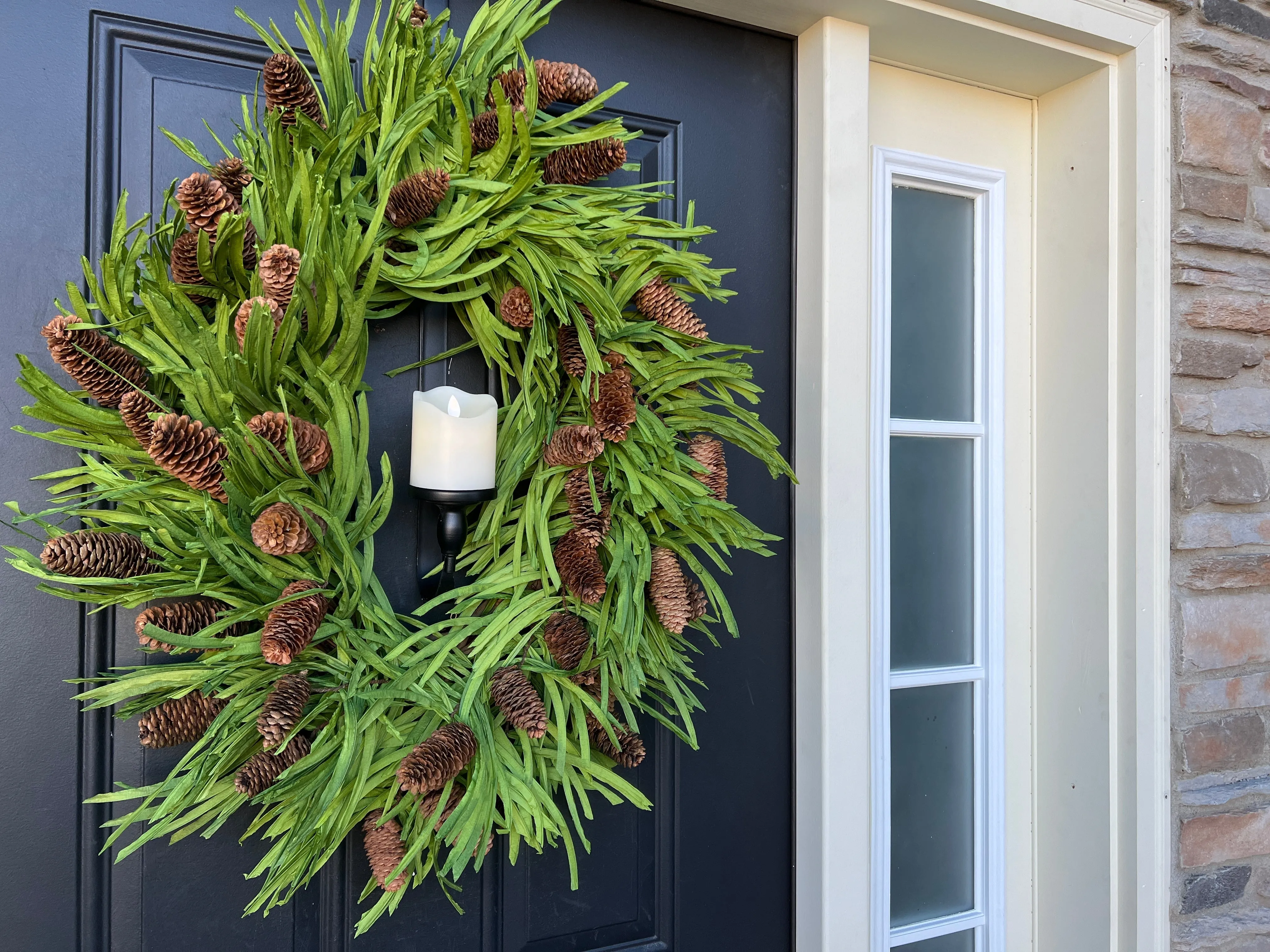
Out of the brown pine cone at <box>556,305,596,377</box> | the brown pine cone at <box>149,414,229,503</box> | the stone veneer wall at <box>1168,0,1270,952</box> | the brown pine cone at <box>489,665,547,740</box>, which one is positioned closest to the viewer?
the brown pine cone at <box>149,414,229,503</box>

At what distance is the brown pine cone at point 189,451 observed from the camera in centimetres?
65

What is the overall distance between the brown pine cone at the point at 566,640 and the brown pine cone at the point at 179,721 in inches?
12.0

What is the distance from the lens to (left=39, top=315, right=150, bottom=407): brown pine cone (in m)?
0.68

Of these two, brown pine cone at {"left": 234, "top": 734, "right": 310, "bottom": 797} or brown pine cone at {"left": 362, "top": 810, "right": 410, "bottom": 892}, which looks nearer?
brown pine cone at {"left": 234, "top": 734, "right": 310, "bottom": 797}

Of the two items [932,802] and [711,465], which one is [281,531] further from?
[932,802]

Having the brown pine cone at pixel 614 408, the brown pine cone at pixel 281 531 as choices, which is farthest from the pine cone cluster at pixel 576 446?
the brown pine cone at pixel 281 531

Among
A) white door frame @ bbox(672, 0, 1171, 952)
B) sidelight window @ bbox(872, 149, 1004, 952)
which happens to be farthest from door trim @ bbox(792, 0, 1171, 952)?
sidelight window @ bbox(872, 149, 1004, 952)

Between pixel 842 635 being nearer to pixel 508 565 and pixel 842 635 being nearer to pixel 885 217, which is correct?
pixel 508 565

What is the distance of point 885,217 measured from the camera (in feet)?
3.90

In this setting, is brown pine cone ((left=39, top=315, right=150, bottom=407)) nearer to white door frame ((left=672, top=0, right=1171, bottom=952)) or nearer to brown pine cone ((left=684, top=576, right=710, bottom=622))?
brown pine cone ((left=684, top=576, right=710, bottom=622))

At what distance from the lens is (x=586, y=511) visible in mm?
833

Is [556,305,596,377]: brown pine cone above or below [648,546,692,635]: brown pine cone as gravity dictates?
above

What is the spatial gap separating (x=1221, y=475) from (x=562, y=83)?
1.11m

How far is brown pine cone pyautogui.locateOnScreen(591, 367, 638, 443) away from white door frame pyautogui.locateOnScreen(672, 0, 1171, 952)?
36 cm
